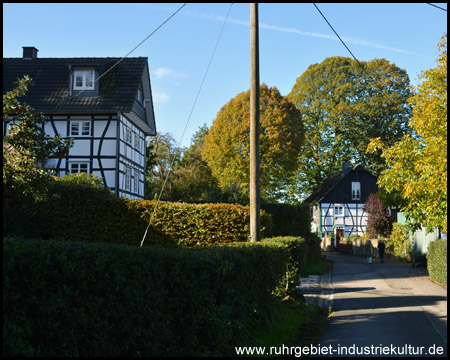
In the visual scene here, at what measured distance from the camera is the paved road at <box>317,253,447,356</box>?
9.10 m

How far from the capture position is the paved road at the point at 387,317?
29.9ft

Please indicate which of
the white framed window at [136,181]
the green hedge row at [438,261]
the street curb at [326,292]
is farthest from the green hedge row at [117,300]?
the white framed window at [136,181]

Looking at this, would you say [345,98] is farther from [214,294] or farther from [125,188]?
[214,294]

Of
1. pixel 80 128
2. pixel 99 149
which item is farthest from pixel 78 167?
pixel 80 128

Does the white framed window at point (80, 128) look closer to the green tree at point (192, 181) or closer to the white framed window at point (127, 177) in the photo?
the white framed window at point (127, 177)

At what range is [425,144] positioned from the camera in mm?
14250

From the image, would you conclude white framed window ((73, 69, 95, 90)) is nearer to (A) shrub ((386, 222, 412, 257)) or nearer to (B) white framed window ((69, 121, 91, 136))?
(B) white framed window ((69, 121, 91, 136))

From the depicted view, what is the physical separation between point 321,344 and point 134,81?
2436cm

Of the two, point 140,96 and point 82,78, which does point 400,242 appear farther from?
point 82,78

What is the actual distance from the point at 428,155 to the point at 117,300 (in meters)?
9.75

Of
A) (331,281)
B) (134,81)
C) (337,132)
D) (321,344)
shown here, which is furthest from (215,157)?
(321,344)

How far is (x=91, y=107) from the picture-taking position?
29.8 metres

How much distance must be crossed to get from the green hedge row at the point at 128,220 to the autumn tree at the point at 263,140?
955 inches

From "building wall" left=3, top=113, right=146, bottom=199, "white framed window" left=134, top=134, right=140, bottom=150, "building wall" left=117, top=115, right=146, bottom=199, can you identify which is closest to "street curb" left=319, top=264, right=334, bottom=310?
"building wall" left=3, top=113, right=146, bottom=199
